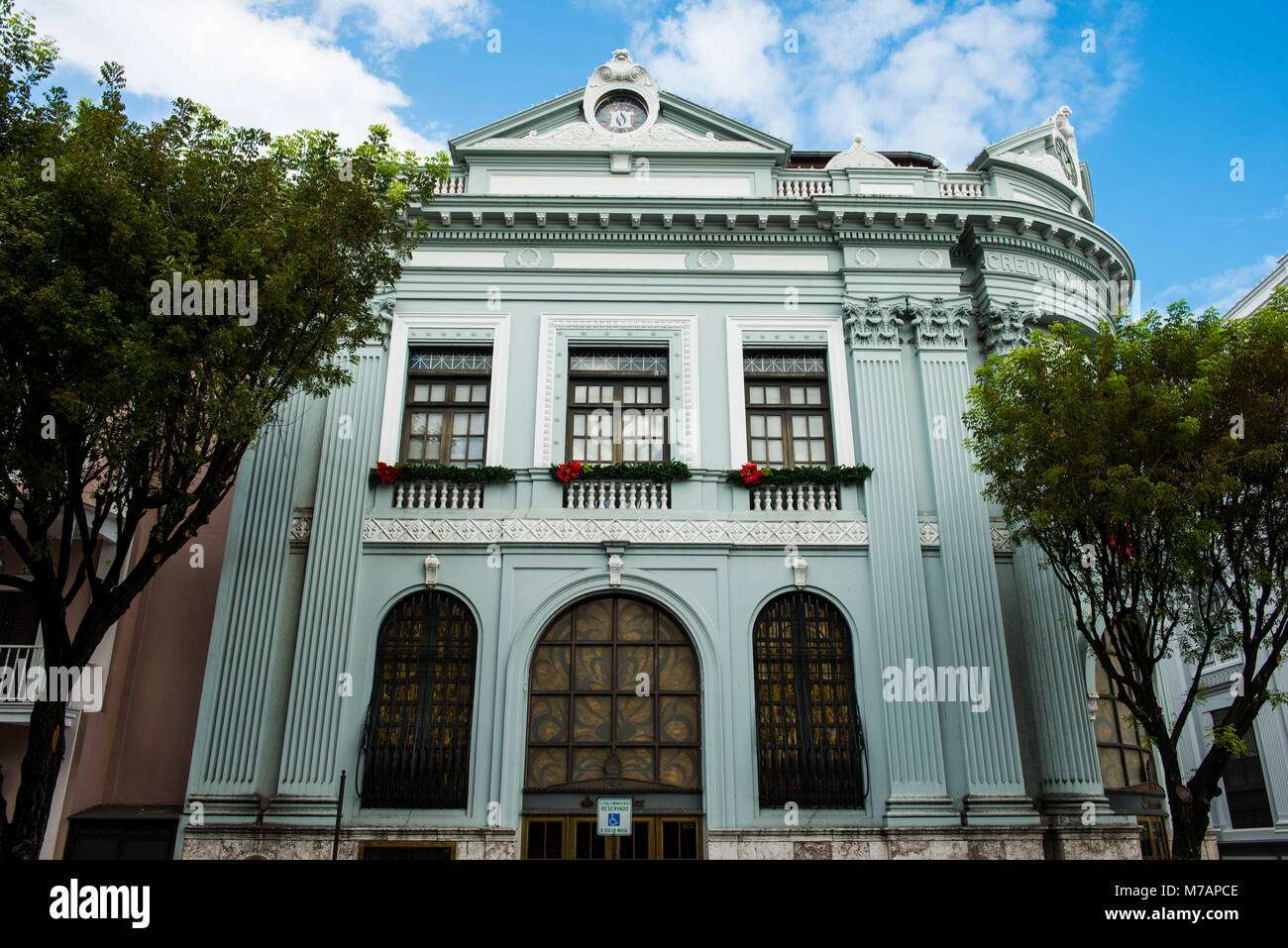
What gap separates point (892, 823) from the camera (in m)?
12.9

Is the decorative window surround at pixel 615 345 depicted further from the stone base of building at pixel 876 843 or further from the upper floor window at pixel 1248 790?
the upper floor window at pixel 1248 790

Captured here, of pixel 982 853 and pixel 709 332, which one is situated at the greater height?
pixel 709 332

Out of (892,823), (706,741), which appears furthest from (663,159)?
(892,823)

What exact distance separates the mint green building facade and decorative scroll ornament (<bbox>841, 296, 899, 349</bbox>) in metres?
0.05

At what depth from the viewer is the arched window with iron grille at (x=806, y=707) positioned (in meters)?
13.2

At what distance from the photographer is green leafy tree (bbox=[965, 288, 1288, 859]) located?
11070 millimetres

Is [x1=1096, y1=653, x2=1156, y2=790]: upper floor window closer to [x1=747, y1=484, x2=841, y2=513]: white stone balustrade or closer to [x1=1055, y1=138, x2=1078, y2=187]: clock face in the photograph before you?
[x1=747, y1=484, x2=841, y2=513]: white stone balustrade

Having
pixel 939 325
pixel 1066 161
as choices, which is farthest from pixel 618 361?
pixel 1066 161

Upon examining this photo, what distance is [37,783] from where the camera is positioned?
31.5 ft

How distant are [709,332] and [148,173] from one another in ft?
28.8

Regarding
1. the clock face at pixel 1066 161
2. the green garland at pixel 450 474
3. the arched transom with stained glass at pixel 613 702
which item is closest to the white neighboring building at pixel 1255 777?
the clock face at pixel 1066 161

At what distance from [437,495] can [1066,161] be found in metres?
14.3

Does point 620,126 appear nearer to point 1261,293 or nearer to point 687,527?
point 687,527
